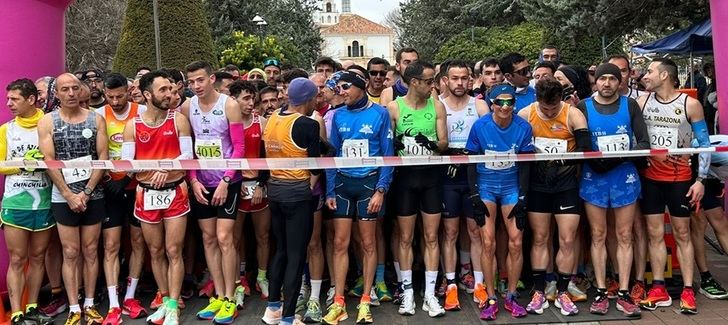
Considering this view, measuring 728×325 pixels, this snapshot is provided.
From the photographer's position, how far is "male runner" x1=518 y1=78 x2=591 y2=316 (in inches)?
210

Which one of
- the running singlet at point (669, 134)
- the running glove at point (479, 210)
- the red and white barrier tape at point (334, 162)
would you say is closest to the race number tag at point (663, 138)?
the running singlet at point (669, 134)

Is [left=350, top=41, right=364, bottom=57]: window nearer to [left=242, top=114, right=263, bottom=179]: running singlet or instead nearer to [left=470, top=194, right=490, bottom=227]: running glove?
[left=242, top=114, right=263, bottom=179]: running singlet

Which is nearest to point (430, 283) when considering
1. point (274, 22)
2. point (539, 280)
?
point (539, 280)

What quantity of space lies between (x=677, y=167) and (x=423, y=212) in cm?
220

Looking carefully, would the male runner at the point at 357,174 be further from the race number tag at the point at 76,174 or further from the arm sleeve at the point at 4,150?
the arm sleeve at the point at 4,150

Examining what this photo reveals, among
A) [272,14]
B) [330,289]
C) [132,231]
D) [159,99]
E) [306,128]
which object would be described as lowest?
[330,289]

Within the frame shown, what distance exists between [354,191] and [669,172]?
2701 millimetres

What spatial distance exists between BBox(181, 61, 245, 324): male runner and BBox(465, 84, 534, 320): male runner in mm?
2015

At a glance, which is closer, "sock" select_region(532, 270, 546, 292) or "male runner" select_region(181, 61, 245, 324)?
"male runner" select_region(181, 61, 245, 324)

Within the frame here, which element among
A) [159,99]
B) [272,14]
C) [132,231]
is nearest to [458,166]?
[159,99]

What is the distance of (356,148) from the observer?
5320 millimetres

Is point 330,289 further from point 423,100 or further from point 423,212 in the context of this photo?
point 423,100

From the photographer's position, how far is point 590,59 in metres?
27.9

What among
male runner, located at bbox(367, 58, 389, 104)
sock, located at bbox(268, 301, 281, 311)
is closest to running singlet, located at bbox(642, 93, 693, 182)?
male runner, located at bbox(367, 58, 389, 104)
